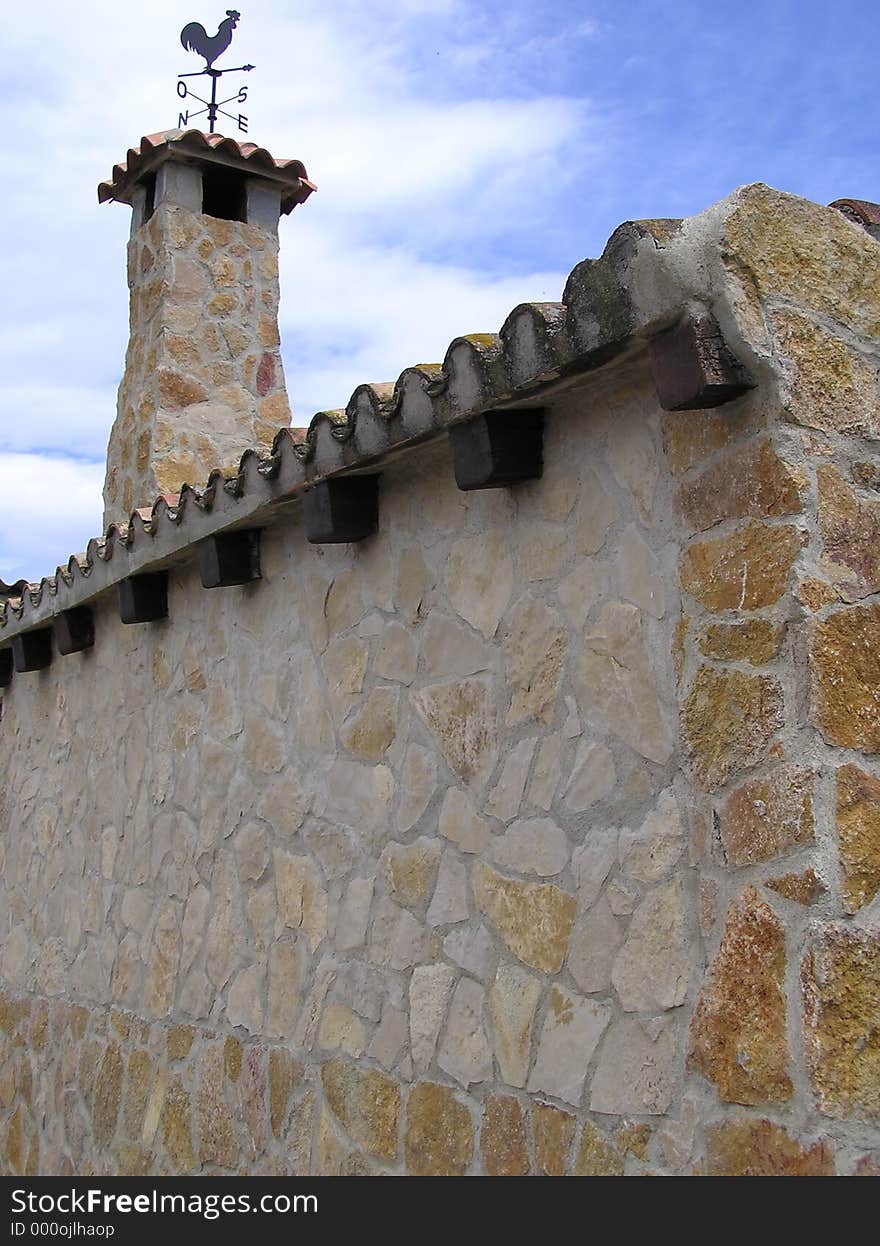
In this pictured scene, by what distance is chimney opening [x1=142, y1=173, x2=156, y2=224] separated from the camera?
8.60 metres

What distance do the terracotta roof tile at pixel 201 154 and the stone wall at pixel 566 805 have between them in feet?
14.5

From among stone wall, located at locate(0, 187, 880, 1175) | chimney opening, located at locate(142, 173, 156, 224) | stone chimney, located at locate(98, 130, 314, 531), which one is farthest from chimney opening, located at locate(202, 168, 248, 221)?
stone wall, located at locate(0, 187, 880, 1175)

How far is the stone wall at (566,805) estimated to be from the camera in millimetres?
2365

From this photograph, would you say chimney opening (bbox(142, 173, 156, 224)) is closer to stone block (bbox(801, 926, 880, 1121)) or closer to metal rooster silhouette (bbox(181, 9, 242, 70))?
metal rooster silhouette (bbox(181, 9, 242, 70))

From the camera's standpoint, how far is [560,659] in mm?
3016

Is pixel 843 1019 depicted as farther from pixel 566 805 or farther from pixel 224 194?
pixel 224 194

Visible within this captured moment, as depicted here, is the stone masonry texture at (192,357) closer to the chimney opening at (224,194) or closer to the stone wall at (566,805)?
the chimney opening at (224,194)

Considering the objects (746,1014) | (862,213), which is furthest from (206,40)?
(746,1014)

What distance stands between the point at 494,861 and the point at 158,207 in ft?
21.3

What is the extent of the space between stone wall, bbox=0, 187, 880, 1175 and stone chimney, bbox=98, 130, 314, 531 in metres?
3.20

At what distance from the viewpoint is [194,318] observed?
8.23 m

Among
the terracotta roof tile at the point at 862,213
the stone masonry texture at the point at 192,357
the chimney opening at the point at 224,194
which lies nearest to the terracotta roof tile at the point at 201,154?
the chimney opening at the point at 224,194

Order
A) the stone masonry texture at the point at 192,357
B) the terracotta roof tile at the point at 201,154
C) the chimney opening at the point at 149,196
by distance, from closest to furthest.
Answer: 1. the stone masonry texture at the point at 192,357
2. the terracotta roof tile at the point at 201,154
3. the chimney opening at the point at 149,196
